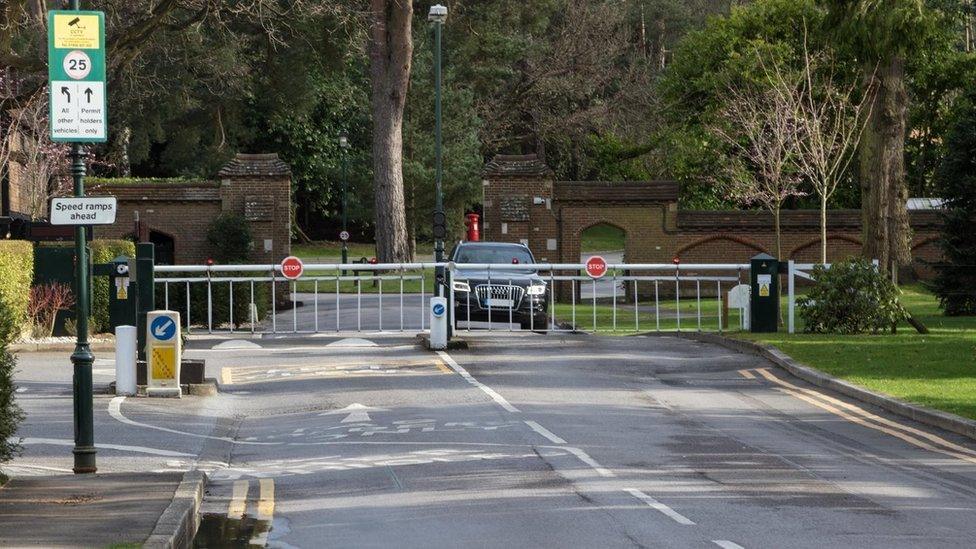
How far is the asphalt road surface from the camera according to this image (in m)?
10.2

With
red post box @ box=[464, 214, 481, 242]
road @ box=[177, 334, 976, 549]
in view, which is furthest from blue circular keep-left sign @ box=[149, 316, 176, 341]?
red post box @ box=[464, 214, 481, 242]

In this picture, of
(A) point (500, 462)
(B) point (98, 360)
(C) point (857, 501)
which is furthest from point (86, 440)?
(B) point (98, 360)

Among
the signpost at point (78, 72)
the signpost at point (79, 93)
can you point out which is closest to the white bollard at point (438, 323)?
the signpost at point (79, 93)

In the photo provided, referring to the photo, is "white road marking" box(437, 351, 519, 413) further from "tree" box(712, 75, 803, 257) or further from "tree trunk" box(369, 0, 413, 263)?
"tree" box(712, 75, 803, 257)

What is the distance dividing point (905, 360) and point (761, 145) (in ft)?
81.3

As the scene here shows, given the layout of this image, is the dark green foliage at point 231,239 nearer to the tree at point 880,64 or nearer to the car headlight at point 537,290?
the car headlight at point 537,290

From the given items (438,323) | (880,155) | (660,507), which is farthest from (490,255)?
(660,507)

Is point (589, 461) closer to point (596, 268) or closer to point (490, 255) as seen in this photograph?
point (596, 268)

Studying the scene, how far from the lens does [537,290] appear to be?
2912 centimetres

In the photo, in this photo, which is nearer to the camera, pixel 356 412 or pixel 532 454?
pixel 532 454

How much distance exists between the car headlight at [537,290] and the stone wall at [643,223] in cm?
1640

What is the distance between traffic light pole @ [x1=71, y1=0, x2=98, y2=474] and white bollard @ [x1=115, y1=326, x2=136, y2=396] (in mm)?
4792

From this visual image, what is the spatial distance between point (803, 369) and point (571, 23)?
45983 millimetres

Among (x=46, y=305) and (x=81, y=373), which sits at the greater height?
(x=46, y=305)
